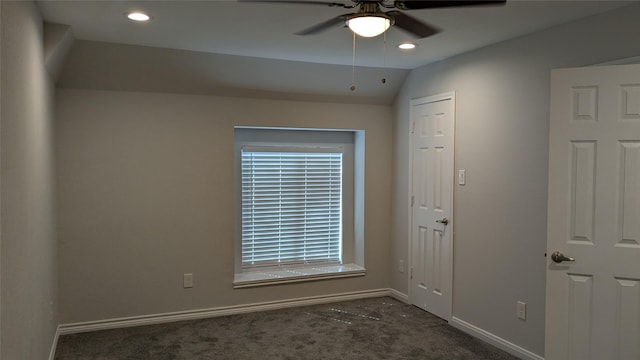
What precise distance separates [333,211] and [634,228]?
3.13 meters

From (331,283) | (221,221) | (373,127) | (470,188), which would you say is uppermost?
(373,127)

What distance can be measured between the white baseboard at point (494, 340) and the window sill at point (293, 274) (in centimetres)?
126

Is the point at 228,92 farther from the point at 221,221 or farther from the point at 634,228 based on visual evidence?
the point at 634,228

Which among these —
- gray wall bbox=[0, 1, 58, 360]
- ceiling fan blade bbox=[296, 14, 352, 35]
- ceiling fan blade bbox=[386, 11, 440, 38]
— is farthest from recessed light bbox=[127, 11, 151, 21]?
ceiling fan blade bbox=[386, 11, 440, 38]

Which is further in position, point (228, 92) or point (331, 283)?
point (331, 283)

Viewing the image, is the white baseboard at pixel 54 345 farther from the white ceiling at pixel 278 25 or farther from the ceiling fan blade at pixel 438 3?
the ceiling fan blade at pixel 438 3

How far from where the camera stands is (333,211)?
5379 mm

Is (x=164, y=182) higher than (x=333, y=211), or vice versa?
(x=164, y=182)

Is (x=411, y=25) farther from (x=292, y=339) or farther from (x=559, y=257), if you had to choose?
(x=292, y=339)

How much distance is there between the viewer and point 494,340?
12.6 ft

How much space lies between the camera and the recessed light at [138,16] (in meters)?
3.02

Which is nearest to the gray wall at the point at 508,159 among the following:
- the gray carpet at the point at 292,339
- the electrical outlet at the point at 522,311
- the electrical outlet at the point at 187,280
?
the electrical outlet at the point at 522,311

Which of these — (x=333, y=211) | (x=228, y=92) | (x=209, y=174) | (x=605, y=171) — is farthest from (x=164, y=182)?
(x=605, y=171)

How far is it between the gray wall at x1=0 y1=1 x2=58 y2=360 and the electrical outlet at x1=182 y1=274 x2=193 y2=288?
3.70 ft
